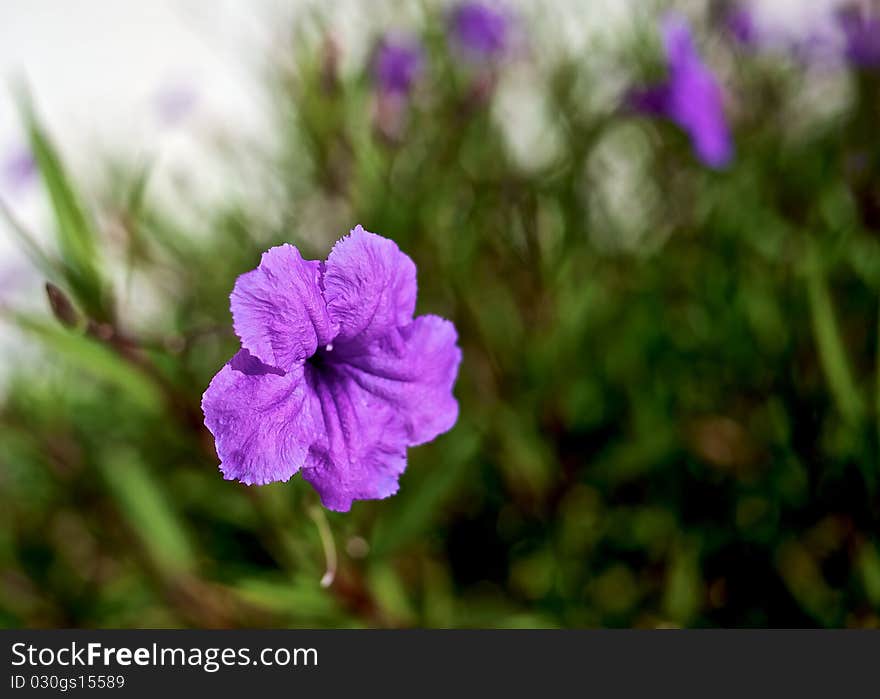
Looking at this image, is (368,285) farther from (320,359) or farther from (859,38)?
(859,38)

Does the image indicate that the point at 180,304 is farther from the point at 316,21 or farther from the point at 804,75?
the point at 804,75

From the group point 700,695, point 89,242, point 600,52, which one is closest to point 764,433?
point 700,695

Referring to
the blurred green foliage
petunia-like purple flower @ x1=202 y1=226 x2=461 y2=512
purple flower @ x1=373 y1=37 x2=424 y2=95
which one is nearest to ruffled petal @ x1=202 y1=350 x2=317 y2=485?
petunia-like purple flower @ x1=202 y1=226 x2=461 y2=512

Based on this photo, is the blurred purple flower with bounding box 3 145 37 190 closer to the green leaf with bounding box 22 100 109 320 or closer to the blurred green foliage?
the blurred green foliage

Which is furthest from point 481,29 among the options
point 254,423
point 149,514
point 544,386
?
point 254,423

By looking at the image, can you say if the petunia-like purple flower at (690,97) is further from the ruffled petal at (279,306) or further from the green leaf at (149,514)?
the green leaf at (149,514)

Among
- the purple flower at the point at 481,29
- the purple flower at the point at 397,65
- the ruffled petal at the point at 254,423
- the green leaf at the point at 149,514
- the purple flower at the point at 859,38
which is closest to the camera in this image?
the ruffled petal at the point at 254,423

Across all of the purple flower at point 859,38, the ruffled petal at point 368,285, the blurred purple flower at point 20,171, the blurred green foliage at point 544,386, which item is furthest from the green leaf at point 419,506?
the blurred purple flower at point 20,171
